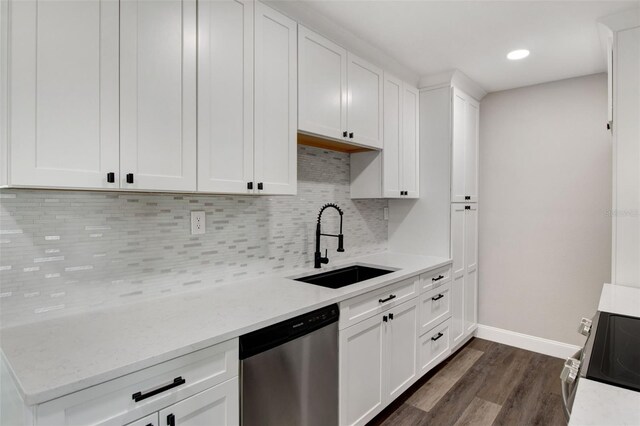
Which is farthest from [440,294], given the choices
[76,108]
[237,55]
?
[76,108]

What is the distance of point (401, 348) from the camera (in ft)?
7.65

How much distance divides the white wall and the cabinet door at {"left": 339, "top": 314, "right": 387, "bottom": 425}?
1971 mm

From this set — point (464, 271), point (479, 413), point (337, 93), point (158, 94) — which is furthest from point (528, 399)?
point (158, 94)

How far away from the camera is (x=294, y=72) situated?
6.42 ft

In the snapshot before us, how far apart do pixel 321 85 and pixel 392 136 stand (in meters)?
0.88

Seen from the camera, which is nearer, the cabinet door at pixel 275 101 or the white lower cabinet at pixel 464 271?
the cabinet door at pixel 275 101

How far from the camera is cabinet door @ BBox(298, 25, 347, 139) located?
2016mm

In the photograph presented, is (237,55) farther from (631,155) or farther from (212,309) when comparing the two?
(631,155)

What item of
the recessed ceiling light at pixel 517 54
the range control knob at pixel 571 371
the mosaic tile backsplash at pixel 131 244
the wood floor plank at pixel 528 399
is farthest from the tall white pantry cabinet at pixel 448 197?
the range control knob at pixel 571 371

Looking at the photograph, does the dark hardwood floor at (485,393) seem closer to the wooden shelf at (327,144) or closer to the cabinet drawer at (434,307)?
the cabinet drawer at (434,307)

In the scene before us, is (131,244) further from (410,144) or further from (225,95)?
(410,144)

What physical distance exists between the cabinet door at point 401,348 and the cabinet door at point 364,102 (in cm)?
119

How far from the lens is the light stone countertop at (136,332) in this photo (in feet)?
3.20

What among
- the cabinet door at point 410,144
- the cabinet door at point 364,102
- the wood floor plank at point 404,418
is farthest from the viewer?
the cabinet door at point 410,144
